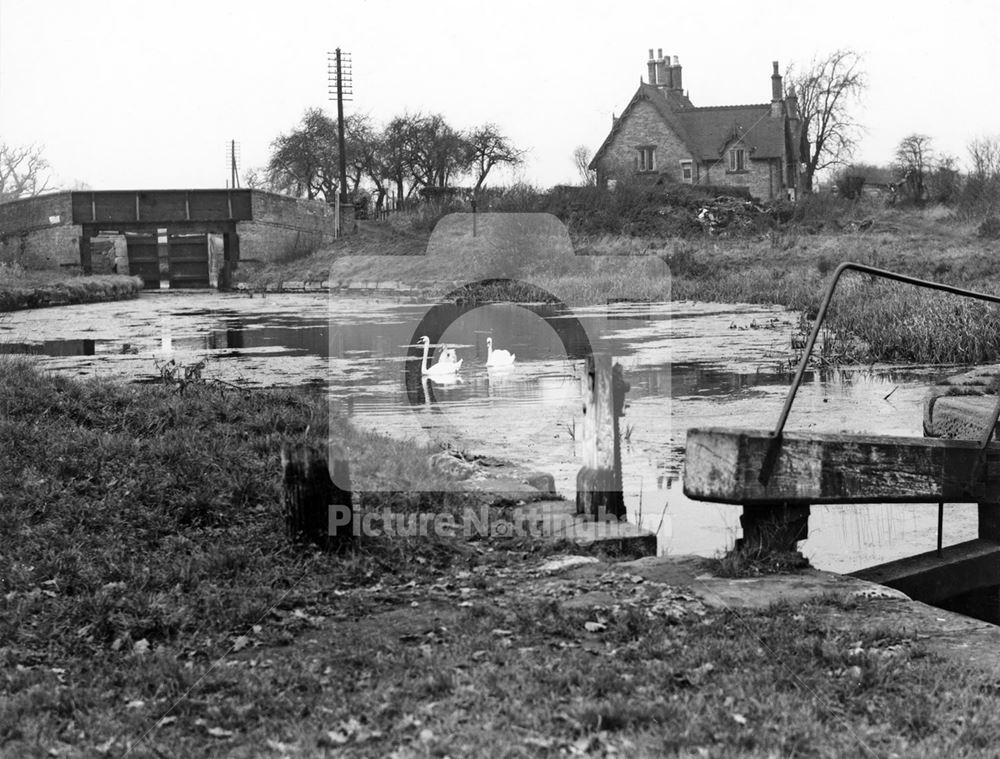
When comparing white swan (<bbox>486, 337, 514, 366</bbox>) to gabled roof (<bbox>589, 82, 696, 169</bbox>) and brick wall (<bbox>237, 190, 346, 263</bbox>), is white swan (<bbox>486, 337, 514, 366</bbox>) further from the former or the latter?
gabled roof (<bbox>589, 82, 696, 169</bbox>)

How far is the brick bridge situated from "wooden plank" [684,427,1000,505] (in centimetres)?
5371

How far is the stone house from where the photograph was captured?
62.5 m

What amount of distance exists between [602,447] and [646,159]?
188 ft

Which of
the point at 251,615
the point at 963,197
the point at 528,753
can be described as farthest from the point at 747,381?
the point at 963,197

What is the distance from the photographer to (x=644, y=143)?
63500mm

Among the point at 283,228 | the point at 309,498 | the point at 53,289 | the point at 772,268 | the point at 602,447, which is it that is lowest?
the point at 309,498

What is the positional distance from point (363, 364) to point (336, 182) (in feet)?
176

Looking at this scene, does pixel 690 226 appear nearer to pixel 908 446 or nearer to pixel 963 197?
pixel 963 197

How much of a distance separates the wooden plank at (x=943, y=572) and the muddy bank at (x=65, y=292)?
30.9 m

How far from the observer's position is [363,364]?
1917 centimetres

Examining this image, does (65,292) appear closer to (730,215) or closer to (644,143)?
(730,215)

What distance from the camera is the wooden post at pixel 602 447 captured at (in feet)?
26.7

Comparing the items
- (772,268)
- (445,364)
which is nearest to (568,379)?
(445,364)

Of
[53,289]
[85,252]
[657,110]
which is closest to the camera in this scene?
[53,289]
